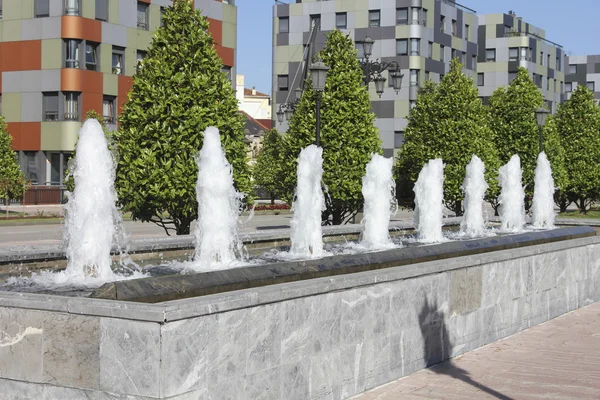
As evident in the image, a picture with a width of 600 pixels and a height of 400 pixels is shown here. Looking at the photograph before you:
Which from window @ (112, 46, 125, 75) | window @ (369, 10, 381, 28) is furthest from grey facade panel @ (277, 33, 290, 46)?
window @ (112, 46, 125, 75)

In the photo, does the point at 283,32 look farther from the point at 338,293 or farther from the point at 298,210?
the point at 338,293

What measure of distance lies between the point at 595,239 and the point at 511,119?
25.8 meters

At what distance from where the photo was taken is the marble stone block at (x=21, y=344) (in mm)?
6477

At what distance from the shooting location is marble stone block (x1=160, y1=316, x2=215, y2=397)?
611 centimetres

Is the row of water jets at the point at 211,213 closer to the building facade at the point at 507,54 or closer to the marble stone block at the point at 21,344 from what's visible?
the marble stone block at the point at 21,344

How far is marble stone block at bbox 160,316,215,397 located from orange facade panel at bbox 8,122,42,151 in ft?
157

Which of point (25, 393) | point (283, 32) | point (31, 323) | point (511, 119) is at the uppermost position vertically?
point (283, 32)

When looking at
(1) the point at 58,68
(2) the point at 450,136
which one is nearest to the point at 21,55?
(1) the point at 58,68

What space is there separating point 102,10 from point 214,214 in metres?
43.1

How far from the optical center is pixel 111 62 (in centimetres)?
5300

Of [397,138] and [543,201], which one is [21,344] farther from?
[397,138]

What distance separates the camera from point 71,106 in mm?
51750

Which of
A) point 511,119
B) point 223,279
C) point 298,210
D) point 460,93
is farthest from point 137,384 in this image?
point 511,119

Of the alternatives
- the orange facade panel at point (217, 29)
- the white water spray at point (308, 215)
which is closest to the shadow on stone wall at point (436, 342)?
the white water spray at point (308, 215)
